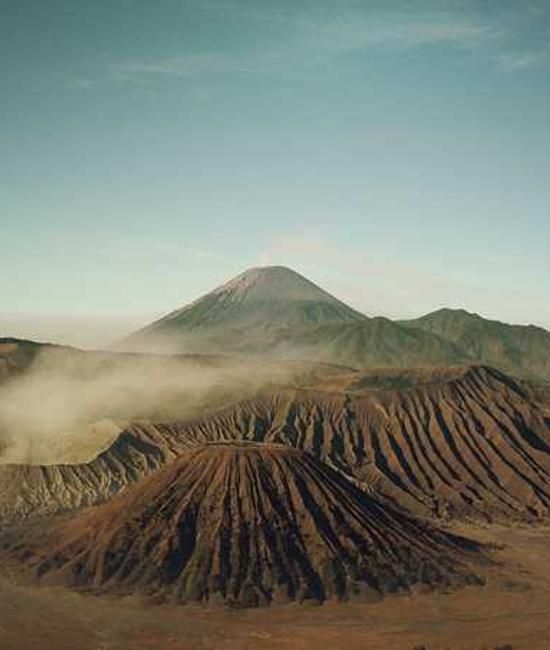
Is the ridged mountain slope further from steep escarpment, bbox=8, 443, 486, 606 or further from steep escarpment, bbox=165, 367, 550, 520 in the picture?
steep escarpment, bbox=8, 443, 486, 606

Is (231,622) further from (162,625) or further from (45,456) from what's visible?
(45,456)

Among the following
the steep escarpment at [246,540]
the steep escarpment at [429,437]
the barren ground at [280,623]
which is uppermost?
the steep escarpment at [429,437]

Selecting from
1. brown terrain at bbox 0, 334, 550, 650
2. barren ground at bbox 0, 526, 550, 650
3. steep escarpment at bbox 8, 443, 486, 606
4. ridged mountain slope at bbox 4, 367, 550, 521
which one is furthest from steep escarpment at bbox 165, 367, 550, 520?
barren ground at bbox 0, 526, 550, 650

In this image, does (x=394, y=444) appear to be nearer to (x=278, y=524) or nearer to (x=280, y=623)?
(x=278, y=524)

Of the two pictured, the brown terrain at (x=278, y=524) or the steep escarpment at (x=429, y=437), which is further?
the steep escarpment at (x=429, y=437)

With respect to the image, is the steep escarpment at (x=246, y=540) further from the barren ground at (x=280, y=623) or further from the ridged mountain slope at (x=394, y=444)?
the ridged mountain slope at (x=394, y=444)

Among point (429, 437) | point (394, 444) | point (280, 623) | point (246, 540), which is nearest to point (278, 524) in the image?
point (246, 540)

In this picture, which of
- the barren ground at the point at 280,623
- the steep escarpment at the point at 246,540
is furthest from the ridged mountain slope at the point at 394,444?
the barren ground at the point at 280,623
